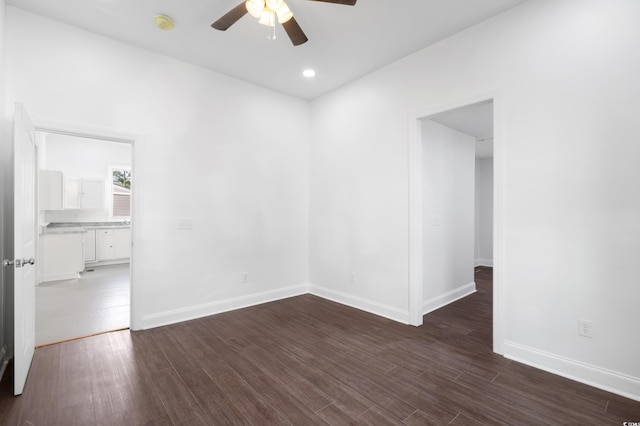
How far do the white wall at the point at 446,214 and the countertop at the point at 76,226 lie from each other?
6653mm

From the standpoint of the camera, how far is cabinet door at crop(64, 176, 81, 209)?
693cm

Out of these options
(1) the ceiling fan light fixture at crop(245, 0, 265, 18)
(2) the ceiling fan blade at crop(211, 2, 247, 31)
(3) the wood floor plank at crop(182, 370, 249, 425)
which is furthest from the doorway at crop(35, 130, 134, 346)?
(1) the ceiling fan light fixture at crop(245, 0, 265, 18)

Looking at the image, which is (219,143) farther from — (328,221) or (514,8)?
(514,8)

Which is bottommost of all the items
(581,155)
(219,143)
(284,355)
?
(284,355)

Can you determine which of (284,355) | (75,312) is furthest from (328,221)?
(75,312)

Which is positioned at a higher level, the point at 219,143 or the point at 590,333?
the point at 219,143

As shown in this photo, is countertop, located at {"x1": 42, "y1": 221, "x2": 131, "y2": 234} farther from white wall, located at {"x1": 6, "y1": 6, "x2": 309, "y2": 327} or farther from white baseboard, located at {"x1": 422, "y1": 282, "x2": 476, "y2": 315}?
white baseboard, located at {"x1": 422, "y1": 282, "x2": 476, "y2": 315}

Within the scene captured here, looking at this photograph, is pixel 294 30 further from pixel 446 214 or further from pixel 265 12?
pixel 446 214

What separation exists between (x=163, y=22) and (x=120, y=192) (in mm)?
6457

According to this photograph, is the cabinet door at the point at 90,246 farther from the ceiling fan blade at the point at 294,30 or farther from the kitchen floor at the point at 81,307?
the ceiling fan blade at the point at 294,30

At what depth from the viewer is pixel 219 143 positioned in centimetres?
396

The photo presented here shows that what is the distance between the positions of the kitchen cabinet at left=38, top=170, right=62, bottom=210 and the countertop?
0.46 metres

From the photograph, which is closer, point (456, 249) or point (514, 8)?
point (514, 8)

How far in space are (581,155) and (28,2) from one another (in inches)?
192
